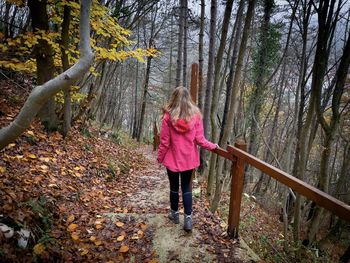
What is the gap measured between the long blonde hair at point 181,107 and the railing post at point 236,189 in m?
0.77

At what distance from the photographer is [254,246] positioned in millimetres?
5695

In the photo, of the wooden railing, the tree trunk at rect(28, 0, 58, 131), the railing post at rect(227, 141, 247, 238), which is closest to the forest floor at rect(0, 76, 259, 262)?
the railing post at rect(227, 141, 247, 238)

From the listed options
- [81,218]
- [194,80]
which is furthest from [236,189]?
[194,80]

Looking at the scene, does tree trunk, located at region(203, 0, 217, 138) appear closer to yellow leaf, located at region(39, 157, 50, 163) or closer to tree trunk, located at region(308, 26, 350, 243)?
tree trunk, located at region(308, 26, 350, 243)

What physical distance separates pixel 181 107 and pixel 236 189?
1.35 metres

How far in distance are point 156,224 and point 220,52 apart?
3.58 m

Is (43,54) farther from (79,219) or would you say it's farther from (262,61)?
(262,61)

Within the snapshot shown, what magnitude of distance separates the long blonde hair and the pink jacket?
0.22ft

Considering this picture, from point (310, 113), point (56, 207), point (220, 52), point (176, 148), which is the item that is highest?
point (220, 52)

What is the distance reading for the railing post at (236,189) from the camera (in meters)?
3.52

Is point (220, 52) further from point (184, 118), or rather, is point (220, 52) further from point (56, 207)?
point (56, 207)

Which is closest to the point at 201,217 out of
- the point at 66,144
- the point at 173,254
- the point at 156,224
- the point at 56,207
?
the point at 156,224

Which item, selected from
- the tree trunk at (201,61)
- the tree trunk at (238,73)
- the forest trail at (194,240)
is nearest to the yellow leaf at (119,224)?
the forest trail at (194,240)

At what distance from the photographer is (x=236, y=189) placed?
3.60 metres
